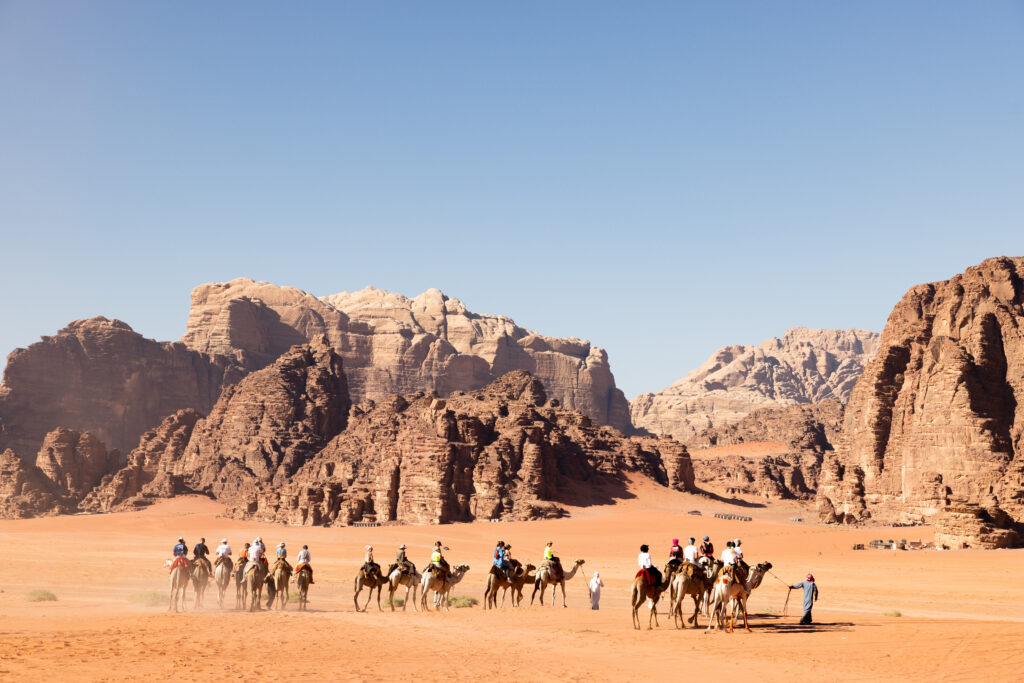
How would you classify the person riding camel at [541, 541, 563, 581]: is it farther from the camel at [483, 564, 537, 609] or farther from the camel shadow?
the camel shadow

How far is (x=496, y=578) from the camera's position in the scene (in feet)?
94.0

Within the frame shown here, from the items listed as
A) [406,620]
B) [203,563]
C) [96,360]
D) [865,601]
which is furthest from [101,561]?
[96,360]

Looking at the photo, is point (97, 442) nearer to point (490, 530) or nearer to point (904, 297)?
point (490, 530)

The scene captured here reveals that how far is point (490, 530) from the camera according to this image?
202ft

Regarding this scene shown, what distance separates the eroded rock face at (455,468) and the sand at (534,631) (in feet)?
59.4

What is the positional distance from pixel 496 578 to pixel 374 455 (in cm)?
5109

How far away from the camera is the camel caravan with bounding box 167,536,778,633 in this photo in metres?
22.3

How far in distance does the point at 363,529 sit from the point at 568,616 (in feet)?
132

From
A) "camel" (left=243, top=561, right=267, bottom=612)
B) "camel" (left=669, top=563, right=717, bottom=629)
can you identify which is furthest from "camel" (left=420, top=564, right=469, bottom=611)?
"camel" (left=669, top=563, right=717, bottom=629)

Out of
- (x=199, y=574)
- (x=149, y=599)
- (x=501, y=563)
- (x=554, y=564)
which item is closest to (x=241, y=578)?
(x=199, y=574)

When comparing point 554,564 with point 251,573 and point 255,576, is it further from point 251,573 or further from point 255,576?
point 251,573

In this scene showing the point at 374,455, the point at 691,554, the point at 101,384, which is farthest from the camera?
the point at 101,384

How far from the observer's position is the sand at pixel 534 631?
16.8 m

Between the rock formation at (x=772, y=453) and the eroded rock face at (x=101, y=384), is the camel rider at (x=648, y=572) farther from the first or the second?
the eroded rock face at (x=101, y=384)
